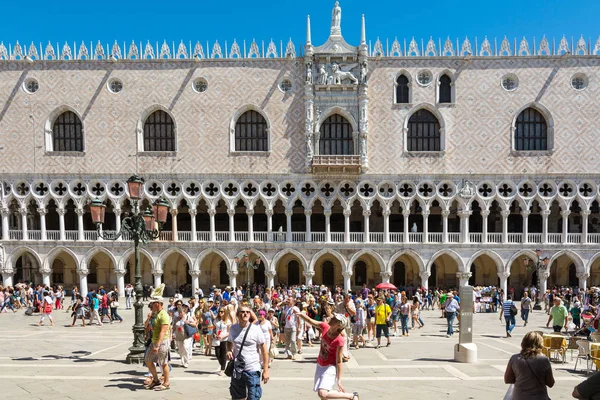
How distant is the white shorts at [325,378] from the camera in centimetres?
592

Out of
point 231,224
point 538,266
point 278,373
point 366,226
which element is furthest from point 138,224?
point 538,266

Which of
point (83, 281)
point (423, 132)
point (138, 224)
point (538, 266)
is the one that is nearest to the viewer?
point (138, 224)

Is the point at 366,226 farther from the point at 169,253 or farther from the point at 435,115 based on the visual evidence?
the point at 169,253

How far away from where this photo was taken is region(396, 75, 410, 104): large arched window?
25781 millimetres


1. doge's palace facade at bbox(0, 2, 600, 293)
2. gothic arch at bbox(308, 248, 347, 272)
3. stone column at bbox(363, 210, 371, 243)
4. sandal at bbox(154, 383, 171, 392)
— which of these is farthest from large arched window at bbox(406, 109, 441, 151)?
sandal at bbox(154, 383, 171, 392)

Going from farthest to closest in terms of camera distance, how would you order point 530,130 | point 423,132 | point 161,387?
point 423,132
point 530,130
point 161,387

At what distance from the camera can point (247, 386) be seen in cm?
607

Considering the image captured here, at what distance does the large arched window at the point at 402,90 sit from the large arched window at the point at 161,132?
12088 millimetres

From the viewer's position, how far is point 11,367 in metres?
9.99

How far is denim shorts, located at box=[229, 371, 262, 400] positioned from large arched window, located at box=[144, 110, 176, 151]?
71.7 feet

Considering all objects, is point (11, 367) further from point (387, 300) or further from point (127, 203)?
point (127, 203)

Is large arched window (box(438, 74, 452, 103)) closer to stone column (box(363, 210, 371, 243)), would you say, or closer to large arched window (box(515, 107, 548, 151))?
large arched window (box(515, 107, 548, 151))

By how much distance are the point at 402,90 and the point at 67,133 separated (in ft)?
59.6

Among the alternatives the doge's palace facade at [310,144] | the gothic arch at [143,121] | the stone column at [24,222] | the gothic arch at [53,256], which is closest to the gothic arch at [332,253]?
the doge's palace facade at [310,144]
